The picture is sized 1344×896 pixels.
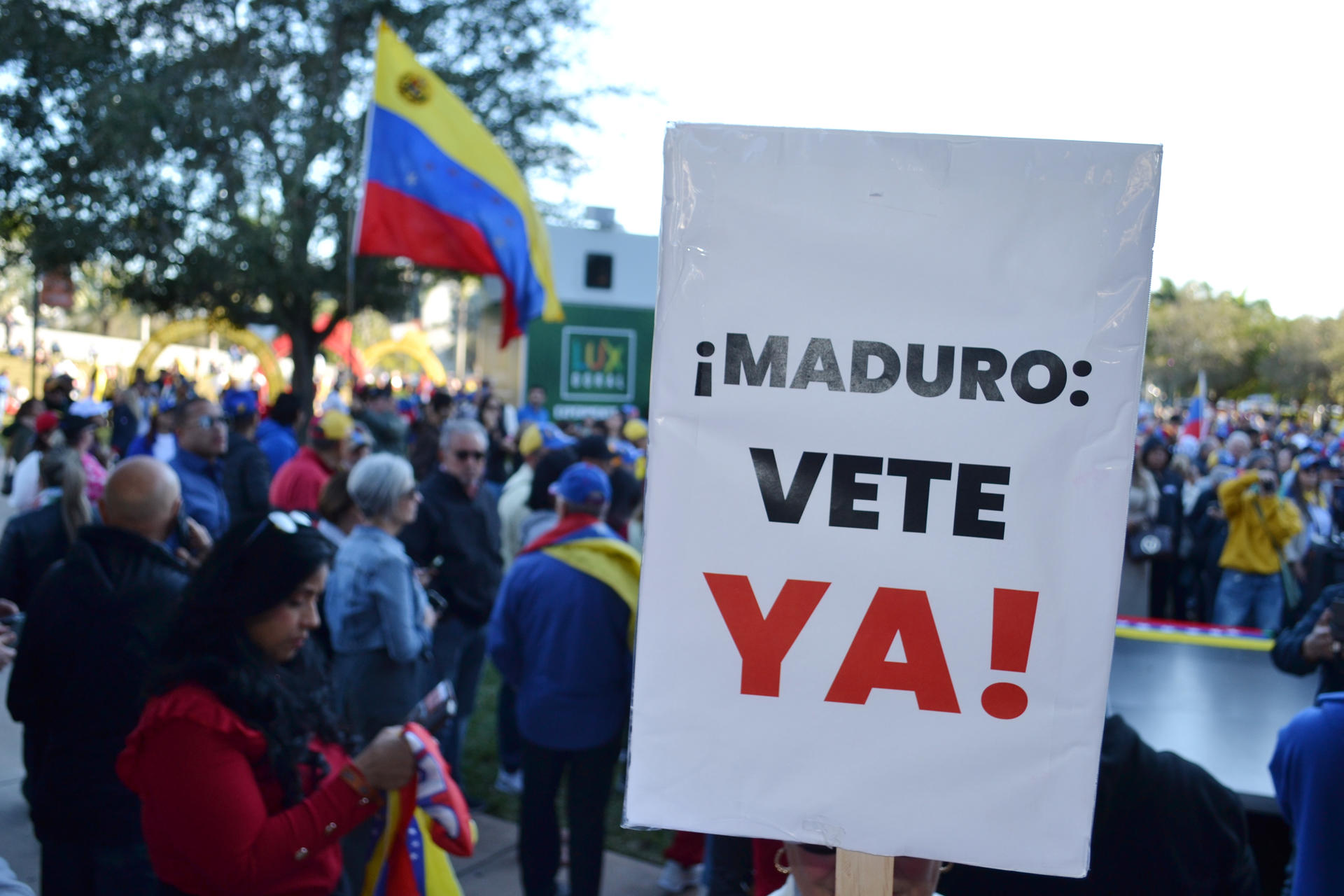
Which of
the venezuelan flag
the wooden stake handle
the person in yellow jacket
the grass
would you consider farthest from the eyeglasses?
the person in yellow jacket

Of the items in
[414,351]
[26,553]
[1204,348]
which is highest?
[1204,348]

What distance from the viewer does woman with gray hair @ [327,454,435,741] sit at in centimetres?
393

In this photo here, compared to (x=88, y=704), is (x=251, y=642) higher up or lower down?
higher up

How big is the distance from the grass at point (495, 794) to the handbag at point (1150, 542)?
4515 mm

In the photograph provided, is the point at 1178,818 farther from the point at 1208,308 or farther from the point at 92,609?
the point at 1208,308

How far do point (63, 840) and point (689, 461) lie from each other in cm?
216

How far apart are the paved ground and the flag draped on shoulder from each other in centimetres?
134

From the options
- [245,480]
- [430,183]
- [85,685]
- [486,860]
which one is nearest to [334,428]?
[245,480]

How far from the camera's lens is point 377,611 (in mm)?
3961

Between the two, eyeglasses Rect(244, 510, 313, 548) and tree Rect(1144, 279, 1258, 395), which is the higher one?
tree Rect(1144, 279, 1258, 395)

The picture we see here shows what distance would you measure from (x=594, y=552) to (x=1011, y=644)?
2424 millimetres

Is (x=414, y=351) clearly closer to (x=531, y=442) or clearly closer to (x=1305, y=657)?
(x=531, y=442)

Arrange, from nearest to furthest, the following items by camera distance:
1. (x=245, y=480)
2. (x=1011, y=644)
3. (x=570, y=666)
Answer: (x=1011, y=644), (x=570, y=666), (x=245, y=480)

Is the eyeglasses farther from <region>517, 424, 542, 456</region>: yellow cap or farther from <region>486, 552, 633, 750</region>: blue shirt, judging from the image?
<region>517, 424, 542, 456</region>: yellow cap
